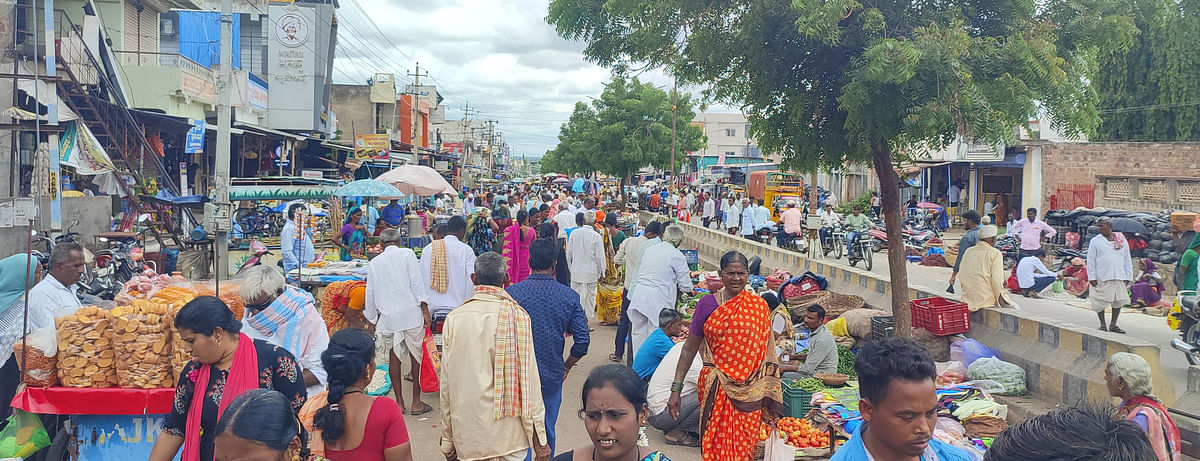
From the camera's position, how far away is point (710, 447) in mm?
4496

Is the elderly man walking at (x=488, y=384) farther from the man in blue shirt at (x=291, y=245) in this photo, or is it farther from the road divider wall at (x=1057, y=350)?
the man in blue shirt at (x=291, y=245)

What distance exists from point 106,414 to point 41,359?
501mm

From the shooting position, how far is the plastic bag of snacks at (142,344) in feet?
14.8

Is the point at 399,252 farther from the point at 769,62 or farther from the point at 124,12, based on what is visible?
the point at 124,12

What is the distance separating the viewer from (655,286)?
7.41 m

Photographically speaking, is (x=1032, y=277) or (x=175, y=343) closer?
(x=175, y=343)

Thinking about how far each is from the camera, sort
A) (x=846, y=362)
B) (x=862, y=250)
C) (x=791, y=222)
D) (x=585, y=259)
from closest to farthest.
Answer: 1. (x=846, y=362)
2. (x=585, y=259)
3. (x=862, y=250)
4. (x=791, y=222)

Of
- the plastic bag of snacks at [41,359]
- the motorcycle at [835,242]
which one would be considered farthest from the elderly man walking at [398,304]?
the motorcycle at [835,242]

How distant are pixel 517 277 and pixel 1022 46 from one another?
22.1 ft

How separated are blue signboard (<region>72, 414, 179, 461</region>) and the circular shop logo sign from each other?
26.4 metres

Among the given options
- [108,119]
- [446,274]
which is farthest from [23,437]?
[108,119]

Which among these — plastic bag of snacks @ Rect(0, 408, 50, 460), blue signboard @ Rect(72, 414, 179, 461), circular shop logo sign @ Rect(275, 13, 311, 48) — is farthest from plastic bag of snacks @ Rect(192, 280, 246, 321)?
circular shop logo sign @ Rect(275, 13, 311, 48)

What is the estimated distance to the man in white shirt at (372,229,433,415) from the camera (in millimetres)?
6895

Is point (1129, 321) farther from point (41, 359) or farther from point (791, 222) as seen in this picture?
point (41, 359)
